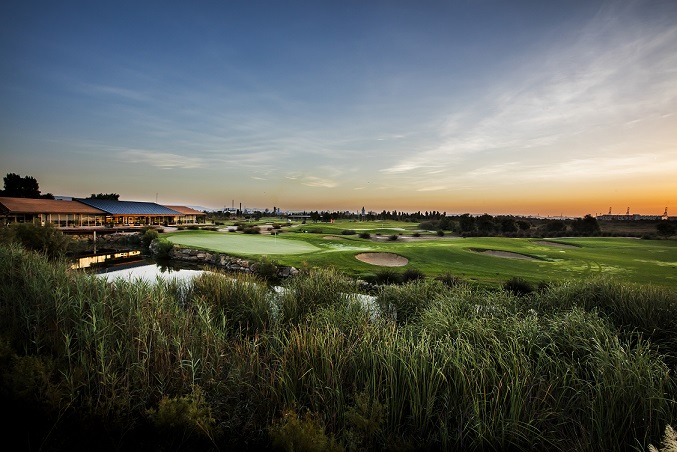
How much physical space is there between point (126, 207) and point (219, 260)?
43881 millimetres

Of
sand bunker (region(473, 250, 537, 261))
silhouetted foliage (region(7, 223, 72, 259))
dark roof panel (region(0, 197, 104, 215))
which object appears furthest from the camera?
dark roof panel (region(0, 197, 104, 215))

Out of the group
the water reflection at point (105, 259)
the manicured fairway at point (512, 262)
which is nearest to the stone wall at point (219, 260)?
the manicured fairway at point (512, 262)

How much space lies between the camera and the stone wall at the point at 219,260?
1927 cm

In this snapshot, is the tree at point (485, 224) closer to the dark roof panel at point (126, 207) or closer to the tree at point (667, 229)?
the tree at point (667, 229)

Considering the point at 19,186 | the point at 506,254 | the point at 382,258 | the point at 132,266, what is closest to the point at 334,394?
the point at 382,258

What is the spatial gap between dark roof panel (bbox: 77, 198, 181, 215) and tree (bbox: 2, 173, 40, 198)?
59.0ft

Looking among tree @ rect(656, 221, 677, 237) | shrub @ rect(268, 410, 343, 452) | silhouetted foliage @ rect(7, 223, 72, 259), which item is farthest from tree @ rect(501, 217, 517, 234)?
silhouetted foliage @ rect(7, 223, 72, 259)

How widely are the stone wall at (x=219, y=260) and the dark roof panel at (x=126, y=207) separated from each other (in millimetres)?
32697

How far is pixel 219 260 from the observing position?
24.1 m

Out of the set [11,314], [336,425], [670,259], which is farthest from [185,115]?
[670,259]

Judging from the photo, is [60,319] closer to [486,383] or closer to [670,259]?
[486,383]

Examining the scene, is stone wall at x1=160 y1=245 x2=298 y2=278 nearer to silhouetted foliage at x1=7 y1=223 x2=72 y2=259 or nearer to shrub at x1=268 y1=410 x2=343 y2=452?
silhouetted foliage at x1=7 y1=223 x2=72 y2=259

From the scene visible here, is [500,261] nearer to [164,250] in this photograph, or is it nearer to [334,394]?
[334,394]

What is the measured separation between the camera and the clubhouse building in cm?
3738
